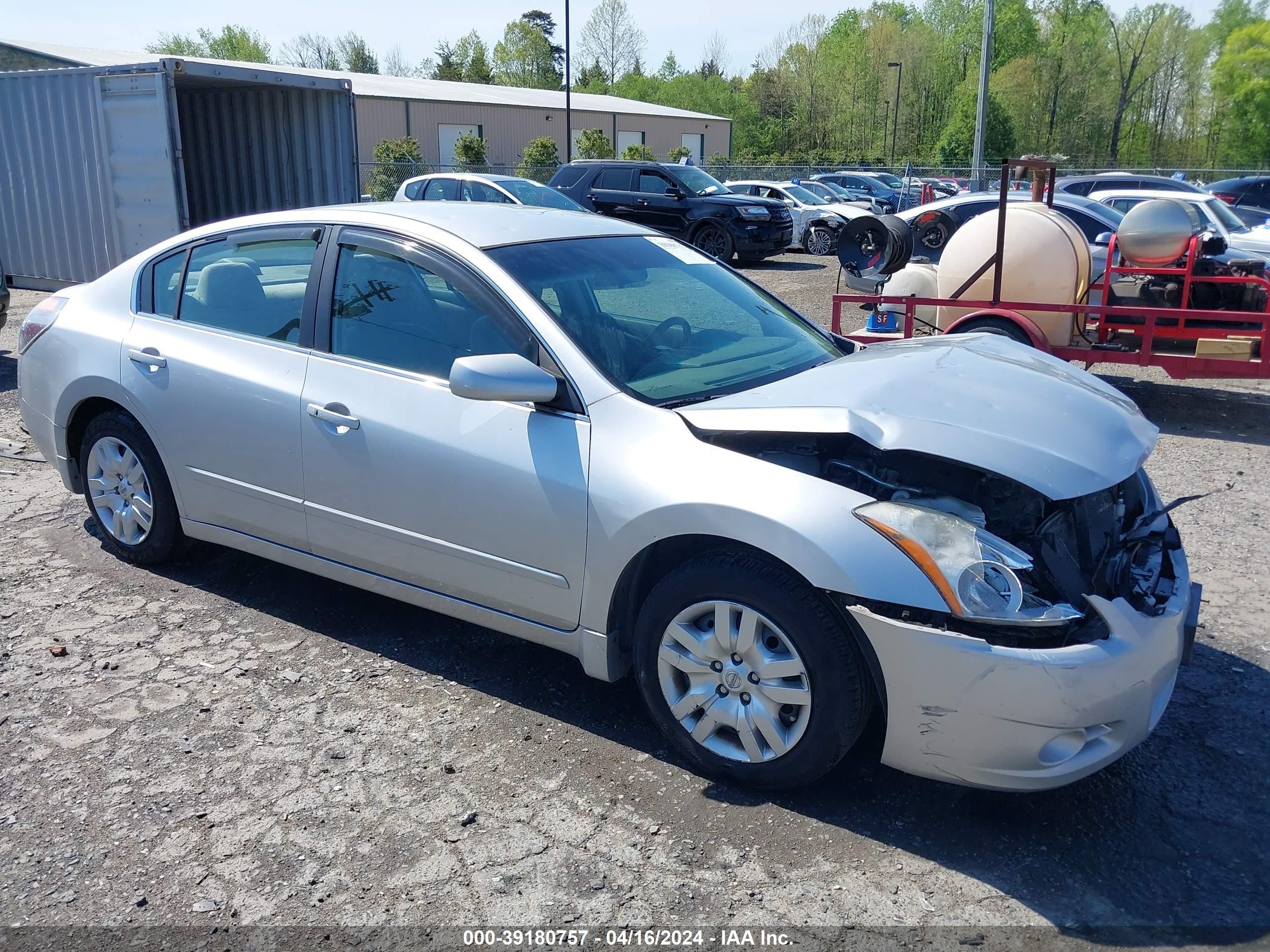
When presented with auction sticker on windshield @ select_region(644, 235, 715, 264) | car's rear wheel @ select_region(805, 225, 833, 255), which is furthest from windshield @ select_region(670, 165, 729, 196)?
auction sticker on windshield @ select_region(644, 235, 715, 264)

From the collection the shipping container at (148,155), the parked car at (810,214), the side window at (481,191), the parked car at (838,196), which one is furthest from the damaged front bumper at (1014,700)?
the parked car at (838,196)

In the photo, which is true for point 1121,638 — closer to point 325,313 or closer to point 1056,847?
point 1056,847

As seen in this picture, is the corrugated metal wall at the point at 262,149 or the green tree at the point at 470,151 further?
the green tree at the point at 470,151

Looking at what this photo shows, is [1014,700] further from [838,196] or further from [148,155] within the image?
[838,196]

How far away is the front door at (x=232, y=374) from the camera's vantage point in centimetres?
401

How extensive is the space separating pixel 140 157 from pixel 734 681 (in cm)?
1038

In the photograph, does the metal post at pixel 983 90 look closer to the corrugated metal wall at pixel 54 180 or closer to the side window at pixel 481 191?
the side window at pixel 481 191

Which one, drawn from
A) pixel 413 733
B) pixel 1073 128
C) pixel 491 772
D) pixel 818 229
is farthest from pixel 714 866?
pixel 1073 128

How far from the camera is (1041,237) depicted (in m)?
8.21

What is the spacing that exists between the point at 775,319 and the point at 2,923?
3297 millimetres

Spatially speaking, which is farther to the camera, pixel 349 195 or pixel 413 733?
pixel 349 195

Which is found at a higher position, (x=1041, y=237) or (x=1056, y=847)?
(x=1041, y=237)

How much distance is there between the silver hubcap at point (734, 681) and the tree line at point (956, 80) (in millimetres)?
50818

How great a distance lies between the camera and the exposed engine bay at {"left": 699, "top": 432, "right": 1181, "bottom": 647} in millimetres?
2945
